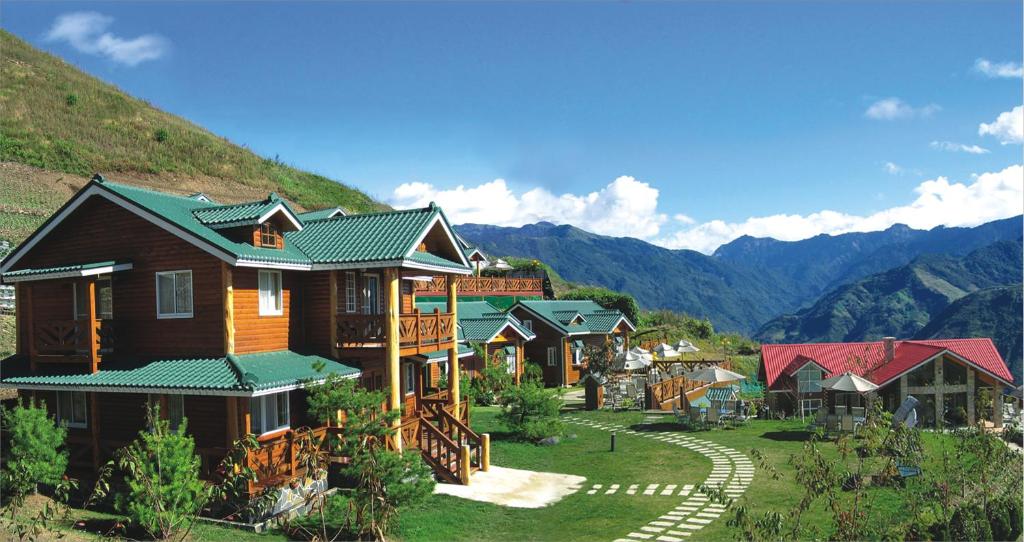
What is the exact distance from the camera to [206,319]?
51.2ft

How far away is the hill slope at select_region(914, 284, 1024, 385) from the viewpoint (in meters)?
88.1

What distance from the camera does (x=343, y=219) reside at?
19672mm

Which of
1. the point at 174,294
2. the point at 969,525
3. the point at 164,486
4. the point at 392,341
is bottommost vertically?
the point at 969,525

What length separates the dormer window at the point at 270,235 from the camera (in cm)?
1677

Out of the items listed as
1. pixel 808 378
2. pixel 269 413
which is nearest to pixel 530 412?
pixel 269 413

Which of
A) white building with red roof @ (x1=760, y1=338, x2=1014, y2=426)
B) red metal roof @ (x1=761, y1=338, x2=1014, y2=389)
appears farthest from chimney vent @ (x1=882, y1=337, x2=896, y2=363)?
red metal roof @ (x1=761, y1=338, x2=1014, y2=389)

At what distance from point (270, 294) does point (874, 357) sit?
24933 millimetres

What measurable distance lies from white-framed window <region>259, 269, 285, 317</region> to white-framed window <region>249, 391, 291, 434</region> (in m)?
2.10

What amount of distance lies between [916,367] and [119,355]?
2757 cm

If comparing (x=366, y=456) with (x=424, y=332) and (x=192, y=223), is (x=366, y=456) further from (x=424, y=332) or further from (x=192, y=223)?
(x=192, y=223)

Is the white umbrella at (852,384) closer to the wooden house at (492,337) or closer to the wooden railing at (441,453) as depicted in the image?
the wooden railing at (441,453)

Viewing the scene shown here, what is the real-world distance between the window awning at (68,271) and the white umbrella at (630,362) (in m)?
24.5

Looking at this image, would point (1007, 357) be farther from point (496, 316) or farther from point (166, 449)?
point (166, 449)

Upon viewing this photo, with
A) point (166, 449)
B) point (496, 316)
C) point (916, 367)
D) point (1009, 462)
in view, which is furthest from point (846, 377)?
point (166, 449)
